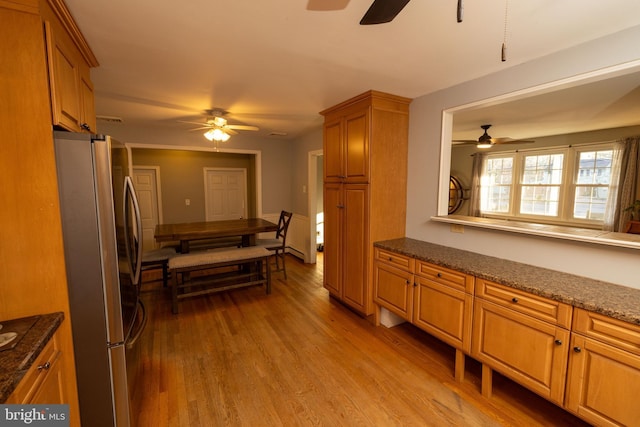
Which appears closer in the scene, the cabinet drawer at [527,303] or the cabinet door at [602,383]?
the cabinet door at [602,383]

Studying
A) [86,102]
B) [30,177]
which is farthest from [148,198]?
[30,177]

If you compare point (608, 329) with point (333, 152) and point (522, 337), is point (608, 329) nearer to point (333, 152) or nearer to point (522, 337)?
point (522, 337)

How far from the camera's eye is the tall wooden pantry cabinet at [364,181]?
272cm

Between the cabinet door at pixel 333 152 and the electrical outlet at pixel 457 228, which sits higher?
the cabinet door at pixel 333 152

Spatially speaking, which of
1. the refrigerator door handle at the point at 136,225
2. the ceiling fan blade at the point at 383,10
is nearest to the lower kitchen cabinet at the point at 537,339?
the ceiling fan blade at the point at 383,10

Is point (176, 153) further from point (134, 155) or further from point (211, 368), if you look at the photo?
point (211, 368)

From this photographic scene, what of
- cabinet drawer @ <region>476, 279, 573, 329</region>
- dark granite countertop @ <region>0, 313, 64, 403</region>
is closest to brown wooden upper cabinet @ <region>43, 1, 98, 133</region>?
dark granite countertop @ <region>0, 313, 64, 403</region>

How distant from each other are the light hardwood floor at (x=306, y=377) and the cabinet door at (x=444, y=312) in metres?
0.31

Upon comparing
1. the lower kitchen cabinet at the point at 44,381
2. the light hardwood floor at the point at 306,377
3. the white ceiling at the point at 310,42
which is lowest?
the light hardwood floor at the point at 306,377

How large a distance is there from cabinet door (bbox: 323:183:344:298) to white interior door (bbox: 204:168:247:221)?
140 inches

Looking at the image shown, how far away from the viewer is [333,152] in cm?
318

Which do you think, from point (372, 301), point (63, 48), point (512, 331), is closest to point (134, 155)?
point (63, 48)

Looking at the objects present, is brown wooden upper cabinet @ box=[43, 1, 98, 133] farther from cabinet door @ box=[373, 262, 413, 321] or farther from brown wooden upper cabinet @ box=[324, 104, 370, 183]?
cabinet door @ box=[373, 262, 413, 321]

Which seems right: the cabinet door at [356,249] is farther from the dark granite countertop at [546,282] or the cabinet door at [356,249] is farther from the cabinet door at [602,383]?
the cabinet door at [602,383]
